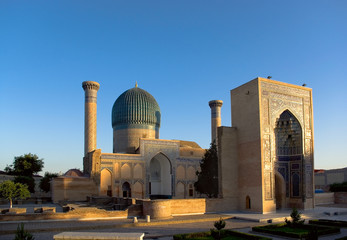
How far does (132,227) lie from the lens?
1040 centimetres

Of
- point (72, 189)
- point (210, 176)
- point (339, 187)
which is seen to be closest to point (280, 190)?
point (210, 176)

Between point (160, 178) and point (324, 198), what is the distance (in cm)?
1219

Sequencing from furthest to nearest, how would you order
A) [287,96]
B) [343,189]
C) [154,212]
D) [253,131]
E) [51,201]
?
[51,201] → [343,189] → [287,96] → [253,131] → [154,212]

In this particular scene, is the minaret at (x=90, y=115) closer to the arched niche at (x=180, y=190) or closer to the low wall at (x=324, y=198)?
the arched niche at (x=180, y=190)

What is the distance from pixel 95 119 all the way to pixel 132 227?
14.9 metres

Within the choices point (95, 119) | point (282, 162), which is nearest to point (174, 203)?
point (282, 162)

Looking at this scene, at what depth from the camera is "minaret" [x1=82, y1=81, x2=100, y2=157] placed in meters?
23.7

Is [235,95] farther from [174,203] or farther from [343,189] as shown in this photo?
[343,189]

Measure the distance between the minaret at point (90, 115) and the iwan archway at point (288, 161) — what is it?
13.7 meters

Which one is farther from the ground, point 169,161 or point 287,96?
point 287,96

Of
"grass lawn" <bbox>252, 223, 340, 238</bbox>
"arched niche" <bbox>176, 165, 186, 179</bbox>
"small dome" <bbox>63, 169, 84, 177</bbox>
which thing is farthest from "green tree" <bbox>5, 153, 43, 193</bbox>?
"grass lawn" <bbox>252, 223, 340, 238</bbox>

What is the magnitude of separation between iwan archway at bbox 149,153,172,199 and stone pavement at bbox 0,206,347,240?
39.2 feet

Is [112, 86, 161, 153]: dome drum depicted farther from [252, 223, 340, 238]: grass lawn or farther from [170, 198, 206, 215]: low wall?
[252, 223, 340, 238]: grass lawn

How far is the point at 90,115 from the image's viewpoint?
24.0 meters
